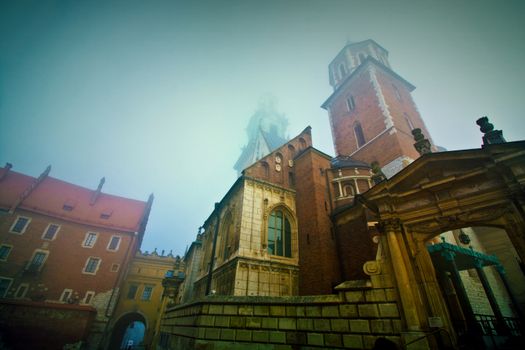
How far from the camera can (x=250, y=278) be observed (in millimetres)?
13555

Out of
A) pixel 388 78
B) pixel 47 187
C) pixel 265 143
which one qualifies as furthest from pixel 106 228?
pixel 388 78

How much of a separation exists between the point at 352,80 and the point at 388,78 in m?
4.21

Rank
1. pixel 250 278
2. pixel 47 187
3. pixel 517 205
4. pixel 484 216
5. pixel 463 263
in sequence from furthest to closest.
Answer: pixel 47 187, pixel 250 278, pixel 463 263, pixel 484 216, pixel 517 205

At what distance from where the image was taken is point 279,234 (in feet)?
53.5

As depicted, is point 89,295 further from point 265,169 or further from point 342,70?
point 342,70

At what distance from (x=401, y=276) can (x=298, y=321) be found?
11.1ft

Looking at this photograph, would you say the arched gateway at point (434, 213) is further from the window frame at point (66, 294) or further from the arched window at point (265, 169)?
the window frame at point (66, 294)

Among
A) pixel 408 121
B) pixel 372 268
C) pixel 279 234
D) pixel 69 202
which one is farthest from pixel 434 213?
pixel 69 202

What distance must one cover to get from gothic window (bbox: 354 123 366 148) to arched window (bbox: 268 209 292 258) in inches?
553

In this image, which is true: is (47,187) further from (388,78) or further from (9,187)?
(388,78)

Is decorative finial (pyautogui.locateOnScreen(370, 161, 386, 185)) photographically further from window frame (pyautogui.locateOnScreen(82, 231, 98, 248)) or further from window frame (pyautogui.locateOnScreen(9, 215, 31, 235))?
window frame (pyautogui.locateOnScreen(9, 215, 31, 235))

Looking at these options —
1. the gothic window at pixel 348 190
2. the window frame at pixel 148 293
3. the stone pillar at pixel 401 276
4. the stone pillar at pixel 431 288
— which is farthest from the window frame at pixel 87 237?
the stone pillar at pixel 431 288

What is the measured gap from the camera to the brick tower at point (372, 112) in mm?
21453

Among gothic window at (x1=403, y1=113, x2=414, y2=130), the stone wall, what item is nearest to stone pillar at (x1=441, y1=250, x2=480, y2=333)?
the stone wall
